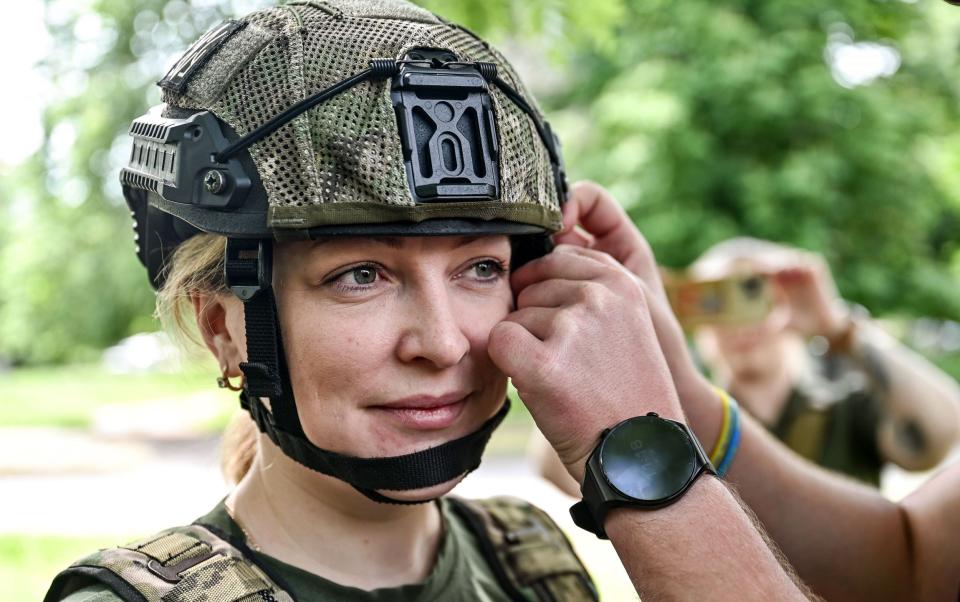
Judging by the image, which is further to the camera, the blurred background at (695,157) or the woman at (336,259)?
the blurred background at (695,157)

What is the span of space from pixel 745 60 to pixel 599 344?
13.1 metres

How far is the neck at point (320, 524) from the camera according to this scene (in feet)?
7.18

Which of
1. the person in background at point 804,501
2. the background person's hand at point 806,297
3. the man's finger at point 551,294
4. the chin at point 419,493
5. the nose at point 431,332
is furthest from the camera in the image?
the background person's hand at point 806,297

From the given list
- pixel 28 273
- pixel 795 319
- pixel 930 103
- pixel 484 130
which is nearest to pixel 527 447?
pixel 930 103

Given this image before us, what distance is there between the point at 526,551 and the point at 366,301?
34.7 inches

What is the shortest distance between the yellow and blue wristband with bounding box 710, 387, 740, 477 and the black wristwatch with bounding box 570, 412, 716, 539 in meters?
0.65

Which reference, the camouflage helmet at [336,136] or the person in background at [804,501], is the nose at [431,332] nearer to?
the camouflage helmet at [336,136]

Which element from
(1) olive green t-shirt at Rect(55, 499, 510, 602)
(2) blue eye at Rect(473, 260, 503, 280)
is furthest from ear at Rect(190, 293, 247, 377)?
(2) blue eye at Rect(473, 260, 503, 280)

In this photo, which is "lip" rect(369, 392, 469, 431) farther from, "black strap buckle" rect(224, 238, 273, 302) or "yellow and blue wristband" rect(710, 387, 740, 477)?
"yellow and blue wristband" rect(710, 387, 740, 477)

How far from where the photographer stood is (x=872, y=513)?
2.70 m

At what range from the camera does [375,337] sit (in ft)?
6.47

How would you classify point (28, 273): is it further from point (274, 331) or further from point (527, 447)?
point (274, 331)

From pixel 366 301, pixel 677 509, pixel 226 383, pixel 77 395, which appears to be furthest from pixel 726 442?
pixel 77 395

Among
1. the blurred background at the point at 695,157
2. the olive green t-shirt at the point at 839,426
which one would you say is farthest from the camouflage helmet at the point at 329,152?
the blurred background at the point at 695,157
